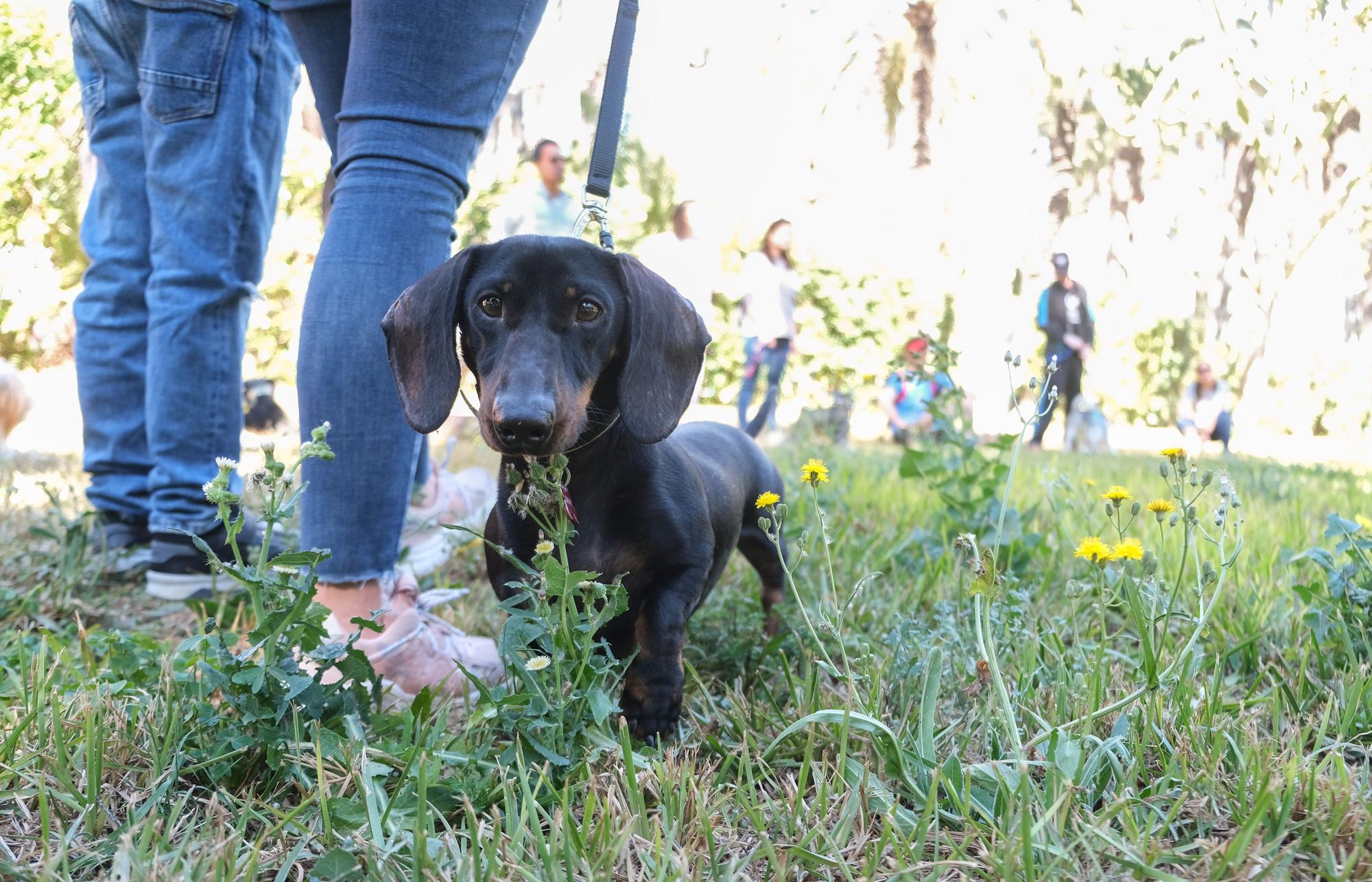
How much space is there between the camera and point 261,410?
931cm

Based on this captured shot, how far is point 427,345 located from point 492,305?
14cm

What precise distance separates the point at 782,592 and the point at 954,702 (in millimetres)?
1125

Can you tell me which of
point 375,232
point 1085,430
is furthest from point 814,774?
point 1085,430

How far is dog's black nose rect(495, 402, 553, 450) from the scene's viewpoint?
1.52 meters

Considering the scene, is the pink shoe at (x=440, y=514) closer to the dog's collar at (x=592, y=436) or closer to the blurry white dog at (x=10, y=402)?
the dog's collar at (x=592, y=436)

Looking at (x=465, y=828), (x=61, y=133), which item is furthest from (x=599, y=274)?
(x=61, y=133)

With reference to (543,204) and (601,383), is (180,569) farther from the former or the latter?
(543,204)

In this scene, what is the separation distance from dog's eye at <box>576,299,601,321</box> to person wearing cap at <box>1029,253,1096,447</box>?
10713 mm

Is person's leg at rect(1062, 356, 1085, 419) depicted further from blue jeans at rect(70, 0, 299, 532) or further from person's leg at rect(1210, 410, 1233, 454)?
blue jeans at rect(70, 0, 299, 532)

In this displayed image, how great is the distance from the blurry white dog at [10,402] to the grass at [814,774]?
542cm

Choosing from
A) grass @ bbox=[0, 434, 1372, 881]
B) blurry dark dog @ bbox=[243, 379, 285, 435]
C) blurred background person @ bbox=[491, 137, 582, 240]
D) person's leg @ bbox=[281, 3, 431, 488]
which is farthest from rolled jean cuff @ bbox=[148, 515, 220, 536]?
blurry dark dog @ bbox=[243, 379, 285, 435]

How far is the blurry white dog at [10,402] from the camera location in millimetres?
6605

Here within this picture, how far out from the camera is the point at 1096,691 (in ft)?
5.02

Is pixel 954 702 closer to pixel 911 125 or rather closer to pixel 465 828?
pixel 465 828
